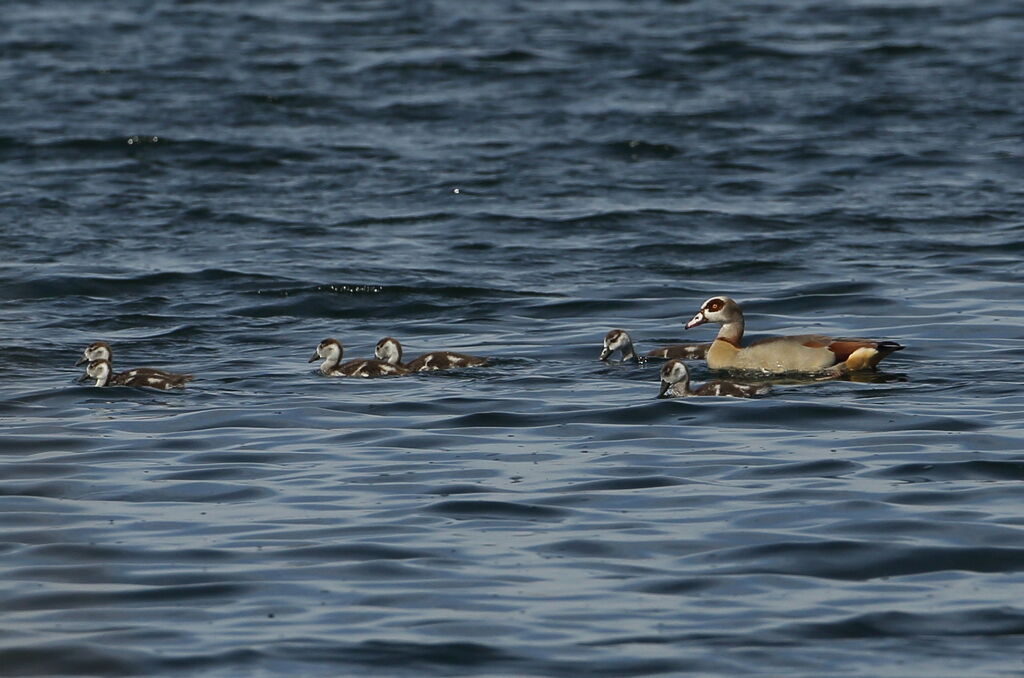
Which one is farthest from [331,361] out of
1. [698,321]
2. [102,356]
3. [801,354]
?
[801,354]

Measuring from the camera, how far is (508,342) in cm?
1548

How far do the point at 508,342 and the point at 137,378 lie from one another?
135 inches

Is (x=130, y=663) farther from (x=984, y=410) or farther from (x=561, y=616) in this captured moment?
(x=984, y=410)

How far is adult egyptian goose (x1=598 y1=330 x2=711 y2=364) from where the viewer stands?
1430cm

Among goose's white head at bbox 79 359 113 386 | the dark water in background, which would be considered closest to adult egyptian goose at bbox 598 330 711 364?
the dark water in background

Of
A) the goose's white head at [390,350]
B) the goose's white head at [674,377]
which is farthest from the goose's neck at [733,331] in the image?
the goose's white head at [390,350]

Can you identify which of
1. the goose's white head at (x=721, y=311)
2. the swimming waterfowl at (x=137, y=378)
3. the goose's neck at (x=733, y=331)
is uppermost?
the goose's white head at (x=721, y=311)

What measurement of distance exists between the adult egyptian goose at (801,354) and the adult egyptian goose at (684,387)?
0.58 meters

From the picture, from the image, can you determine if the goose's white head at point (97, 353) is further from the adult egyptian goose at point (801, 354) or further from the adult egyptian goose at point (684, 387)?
the adult egyptian goose at point (801, 354)

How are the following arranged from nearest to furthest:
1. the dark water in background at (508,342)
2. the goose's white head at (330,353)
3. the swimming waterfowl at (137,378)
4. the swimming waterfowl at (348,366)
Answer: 1. the dark water in background at (508,342)
2. the swimming waterfowl at (137,378)
3. the swimming waterfowl at (348,366)
4. the goose's white head at (330,353)

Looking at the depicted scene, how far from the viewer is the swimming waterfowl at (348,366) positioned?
1381cm

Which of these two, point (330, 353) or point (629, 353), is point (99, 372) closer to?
point (330, 353)

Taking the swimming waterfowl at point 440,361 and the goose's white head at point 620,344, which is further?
the goose's white head at point 620,344

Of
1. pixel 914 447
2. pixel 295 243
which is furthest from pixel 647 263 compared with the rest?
pixel 914 447
